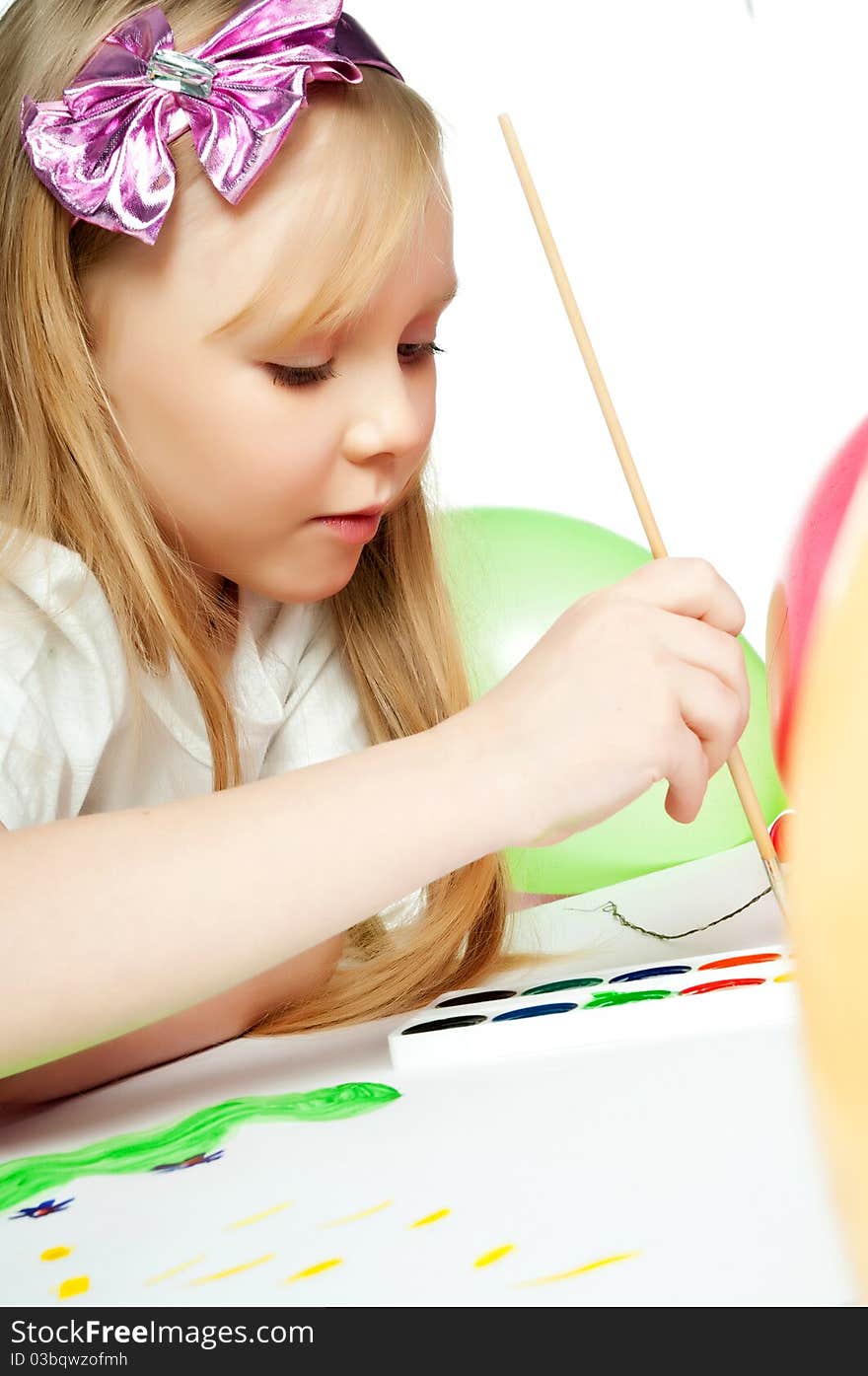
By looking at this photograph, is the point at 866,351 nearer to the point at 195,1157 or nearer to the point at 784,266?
the point at 784,266

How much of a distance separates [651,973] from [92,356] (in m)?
0.49

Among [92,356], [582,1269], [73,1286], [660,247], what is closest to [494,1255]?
[582,1269]

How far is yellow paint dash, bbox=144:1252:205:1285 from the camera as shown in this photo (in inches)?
21.3

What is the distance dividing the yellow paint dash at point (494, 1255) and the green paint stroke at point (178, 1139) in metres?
0.19

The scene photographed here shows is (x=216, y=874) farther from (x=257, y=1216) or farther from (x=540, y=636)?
(x=540, y=636)

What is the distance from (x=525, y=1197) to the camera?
0.57 m

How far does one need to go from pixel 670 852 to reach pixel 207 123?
0.69 meters

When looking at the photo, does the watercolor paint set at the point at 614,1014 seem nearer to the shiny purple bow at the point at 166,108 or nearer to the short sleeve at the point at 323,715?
the short sleeve at the point at 323,715

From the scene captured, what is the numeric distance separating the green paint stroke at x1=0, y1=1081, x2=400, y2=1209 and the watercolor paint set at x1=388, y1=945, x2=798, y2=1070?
5 centimetres

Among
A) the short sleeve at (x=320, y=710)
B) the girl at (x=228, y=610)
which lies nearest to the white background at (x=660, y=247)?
the short sleeve at (x=320, y=710)

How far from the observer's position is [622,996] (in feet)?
2.59

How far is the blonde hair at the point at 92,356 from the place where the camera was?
876mm

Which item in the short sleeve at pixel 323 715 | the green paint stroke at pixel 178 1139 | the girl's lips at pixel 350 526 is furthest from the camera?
the short sleeve at pixel 323 715
